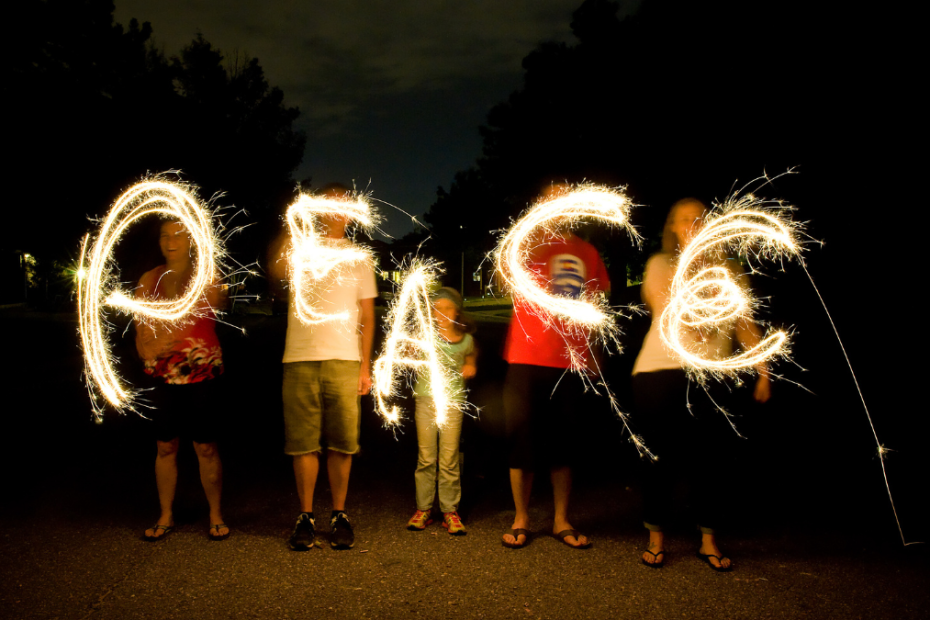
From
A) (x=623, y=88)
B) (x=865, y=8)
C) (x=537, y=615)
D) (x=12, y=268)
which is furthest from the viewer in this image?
(x=12, y=268)

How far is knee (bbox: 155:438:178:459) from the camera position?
160 inches

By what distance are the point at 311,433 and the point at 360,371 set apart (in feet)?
1.59

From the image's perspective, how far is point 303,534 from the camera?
3.85 m

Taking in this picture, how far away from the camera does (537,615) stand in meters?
3.08

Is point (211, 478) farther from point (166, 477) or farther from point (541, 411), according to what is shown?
point (541, 411)

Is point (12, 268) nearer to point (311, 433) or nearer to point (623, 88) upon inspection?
point (623, 88)

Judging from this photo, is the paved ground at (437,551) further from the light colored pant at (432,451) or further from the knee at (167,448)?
the knee at (167,448)

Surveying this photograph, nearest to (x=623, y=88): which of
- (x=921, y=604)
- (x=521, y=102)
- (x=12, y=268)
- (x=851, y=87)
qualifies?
(x=521, y=102)

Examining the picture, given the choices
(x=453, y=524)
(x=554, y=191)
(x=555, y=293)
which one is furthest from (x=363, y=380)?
(x=554, y=191)

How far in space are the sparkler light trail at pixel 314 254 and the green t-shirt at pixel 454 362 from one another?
27.9 inches

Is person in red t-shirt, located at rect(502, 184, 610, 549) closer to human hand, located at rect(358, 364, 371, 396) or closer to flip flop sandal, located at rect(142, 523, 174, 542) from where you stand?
human hand, located at rect(358, 364, 371, 396)


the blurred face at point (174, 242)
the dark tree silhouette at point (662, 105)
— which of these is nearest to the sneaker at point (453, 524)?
the blurred face at point (174, 242)

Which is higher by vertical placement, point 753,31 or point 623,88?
point 623,88

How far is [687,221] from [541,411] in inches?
56.4
